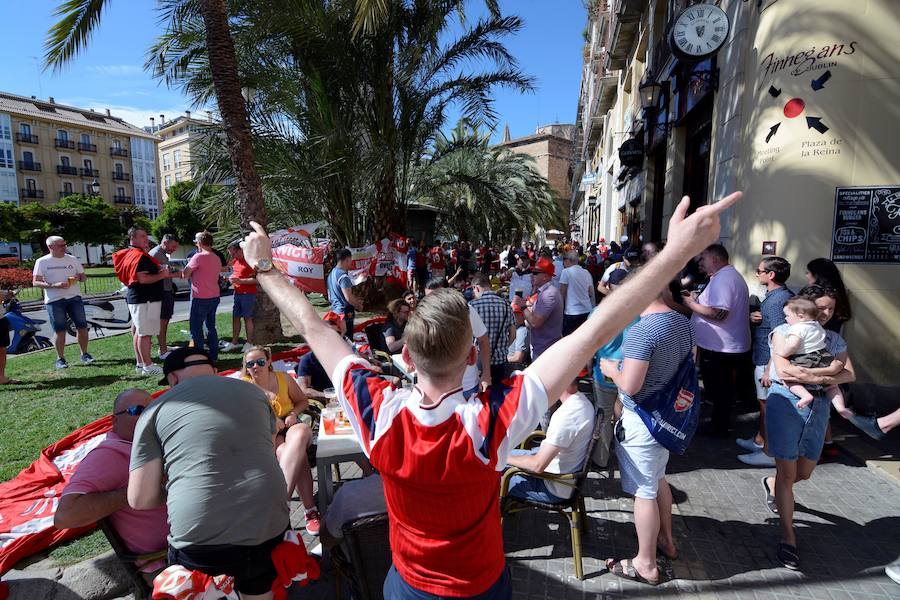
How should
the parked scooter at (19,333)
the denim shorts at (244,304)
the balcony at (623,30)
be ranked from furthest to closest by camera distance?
the balcony at (623,30), the parked scooter at (19,333), the denim shorts at (244,304)

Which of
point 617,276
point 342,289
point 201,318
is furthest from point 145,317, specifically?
point 617,276

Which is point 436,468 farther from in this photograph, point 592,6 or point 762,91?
point 592,6

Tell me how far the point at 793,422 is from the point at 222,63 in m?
8.21

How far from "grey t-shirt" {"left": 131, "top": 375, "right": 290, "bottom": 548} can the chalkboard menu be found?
636 centimetres

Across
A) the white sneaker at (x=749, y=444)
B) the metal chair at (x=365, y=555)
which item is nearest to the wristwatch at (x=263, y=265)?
the metal chair at (x=365, y=555)

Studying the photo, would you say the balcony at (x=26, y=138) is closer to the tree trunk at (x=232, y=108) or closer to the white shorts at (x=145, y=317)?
the tree trunk at (x=232, y=108)

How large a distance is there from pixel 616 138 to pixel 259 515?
22070mm

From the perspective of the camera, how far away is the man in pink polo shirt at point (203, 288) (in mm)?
7059

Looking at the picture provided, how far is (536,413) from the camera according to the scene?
50.4 inches

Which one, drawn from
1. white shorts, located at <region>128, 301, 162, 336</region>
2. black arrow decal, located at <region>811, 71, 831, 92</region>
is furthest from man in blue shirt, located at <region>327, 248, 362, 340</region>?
black arrow decal, located at <region>811, 71, 831, 92</region>

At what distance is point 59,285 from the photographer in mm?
6672

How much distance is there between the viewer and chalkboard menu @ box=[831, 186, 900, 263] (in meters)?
5.38

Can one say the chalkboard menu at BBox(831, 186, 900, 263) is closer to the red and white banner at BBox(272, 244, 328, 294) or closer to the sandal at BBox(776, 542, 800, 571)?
the sandal at BBox(776, 542, 800, 571)

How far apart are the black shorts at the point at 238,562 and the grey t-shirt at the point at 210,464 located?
4cm
